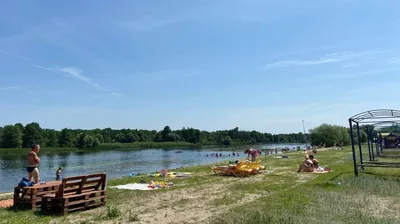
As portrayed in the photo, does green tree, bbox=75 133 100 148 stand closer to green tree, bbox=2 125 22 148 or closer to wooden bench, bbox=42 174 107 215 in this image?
green tree, bbox=2 125 22 148

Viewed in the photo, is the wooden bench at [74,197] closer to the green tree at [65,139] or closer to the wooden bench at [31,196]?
the wooden bench at [31,196]

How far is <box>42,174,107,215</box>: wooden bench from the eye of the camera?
9.34 m

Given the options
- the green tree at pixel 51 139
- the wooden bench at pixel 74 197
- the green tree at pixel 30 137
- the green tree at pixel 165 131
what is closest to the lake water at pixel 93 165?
the wooden bench at pixel 74 197

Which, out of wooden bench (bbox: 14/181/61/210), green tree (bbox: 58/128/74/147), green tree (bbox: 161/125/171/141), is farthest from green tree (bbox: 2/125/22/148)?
wooden bench (bbox: 14/181/61/210)

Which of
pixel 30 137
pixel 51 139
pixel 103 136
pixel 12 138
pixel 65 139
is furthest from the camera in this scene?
pixel 103 136

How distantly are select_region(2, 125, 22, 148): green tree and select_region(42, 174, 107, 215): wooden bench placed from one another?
10665 centimetres

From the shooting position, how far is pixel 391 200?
10016 millimetres

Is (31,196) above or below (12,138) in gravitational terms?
below

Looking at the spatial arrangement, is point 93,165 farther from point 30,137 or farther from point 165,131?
point 165,131

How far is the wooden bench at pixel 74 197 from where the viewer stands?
934 centimetres

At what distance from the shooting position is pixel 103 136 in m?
155

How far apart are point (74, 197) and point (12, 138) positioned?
10813cm

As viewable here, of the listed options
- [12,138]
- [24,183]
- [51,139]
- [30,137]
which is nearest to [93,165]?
[24,183]

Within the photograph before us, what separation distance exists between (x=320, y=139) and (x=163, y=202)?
8830 centimetres
